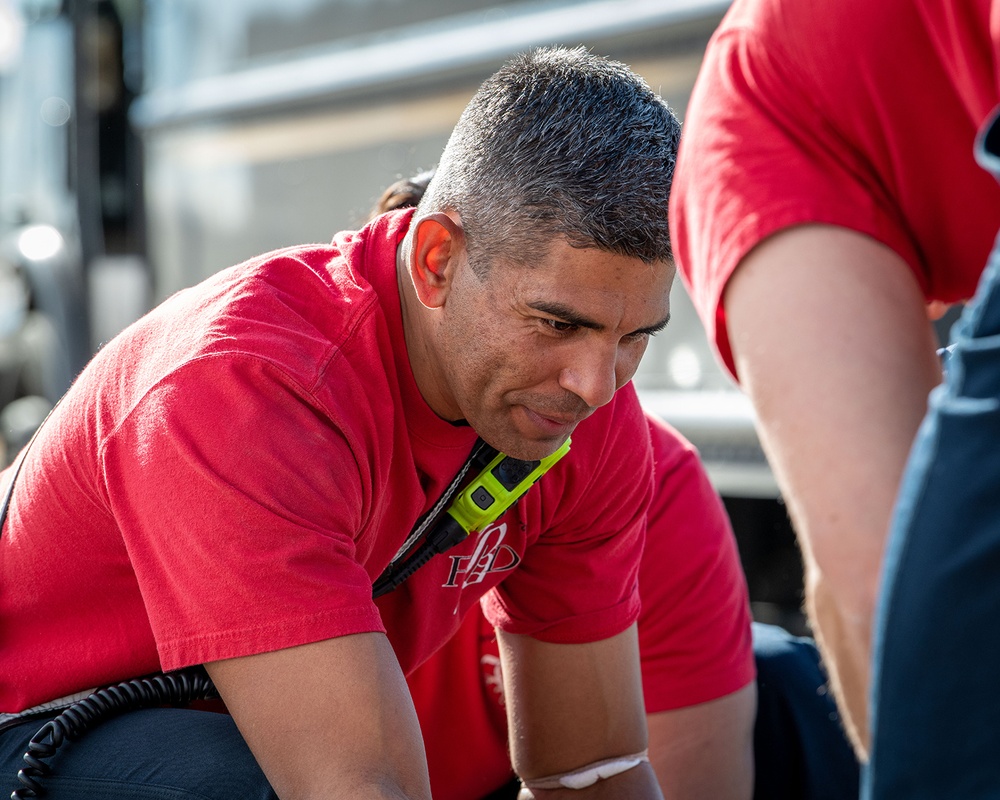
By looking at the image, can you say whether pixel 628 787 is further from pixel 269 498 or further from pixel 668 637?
pixel 269 498

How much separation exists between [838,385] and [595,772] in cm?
127

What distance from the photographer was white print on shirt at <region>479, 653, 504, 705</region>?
7.47 feet

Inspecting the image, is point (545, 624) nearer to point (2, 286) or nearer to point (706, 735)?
point (706, 735)

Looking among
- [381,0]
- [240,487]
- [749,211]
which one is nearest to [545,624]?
[240,487]

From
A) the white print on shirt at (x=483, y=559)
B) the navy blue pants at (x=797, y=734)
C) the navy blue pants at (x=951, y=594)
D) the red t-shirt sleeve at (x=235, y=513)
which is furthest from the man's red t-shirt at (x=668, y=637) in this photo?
the navy blue pants at (x=951, y=594)

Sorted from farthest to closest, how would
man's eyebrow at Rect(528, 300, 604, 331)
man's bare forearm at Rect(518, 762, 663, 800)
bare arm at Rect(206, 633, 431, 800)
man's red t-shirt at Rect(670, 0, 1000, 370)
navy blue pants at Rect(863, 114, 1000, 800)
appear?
A: man's bare forearm at Rect(518, 762, 663, 800) → man's eyebrow at Rect(528, 300, 604, 331) → bare arm at Rect(206, 633, 431, 800) → man's red t-shirt at Rect(670, 0, 1000, 370) → navy blue pants at Rect(863, 114, 1000, 800)

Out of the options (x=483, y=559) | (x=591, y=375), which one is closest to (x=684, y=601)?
(x=483, y=559)

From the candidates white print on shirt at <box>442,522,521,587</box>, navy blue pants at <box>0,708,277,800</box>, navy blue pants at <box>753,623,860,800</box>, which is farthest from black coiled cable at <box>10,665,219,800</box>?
navy blue pants at <box>753,623,860,800</box>

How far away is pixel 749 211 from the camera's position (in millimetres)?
973

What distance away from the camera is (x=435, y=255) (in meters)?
1.72

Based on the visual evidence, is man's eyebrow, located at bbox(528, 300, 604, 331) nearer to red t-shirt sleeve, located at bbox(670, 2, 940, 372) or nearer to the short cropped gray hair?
the short cropped gray hair

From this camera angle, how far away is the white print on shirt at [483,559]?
187 cm

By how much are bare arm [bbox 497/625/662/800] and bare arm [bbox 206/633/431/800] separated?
0.69 metres

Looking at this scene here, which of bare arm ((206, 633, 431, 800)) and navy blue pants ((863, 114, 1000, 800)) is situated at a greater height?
navy blue pants ((863, 114, 1000, 800))
